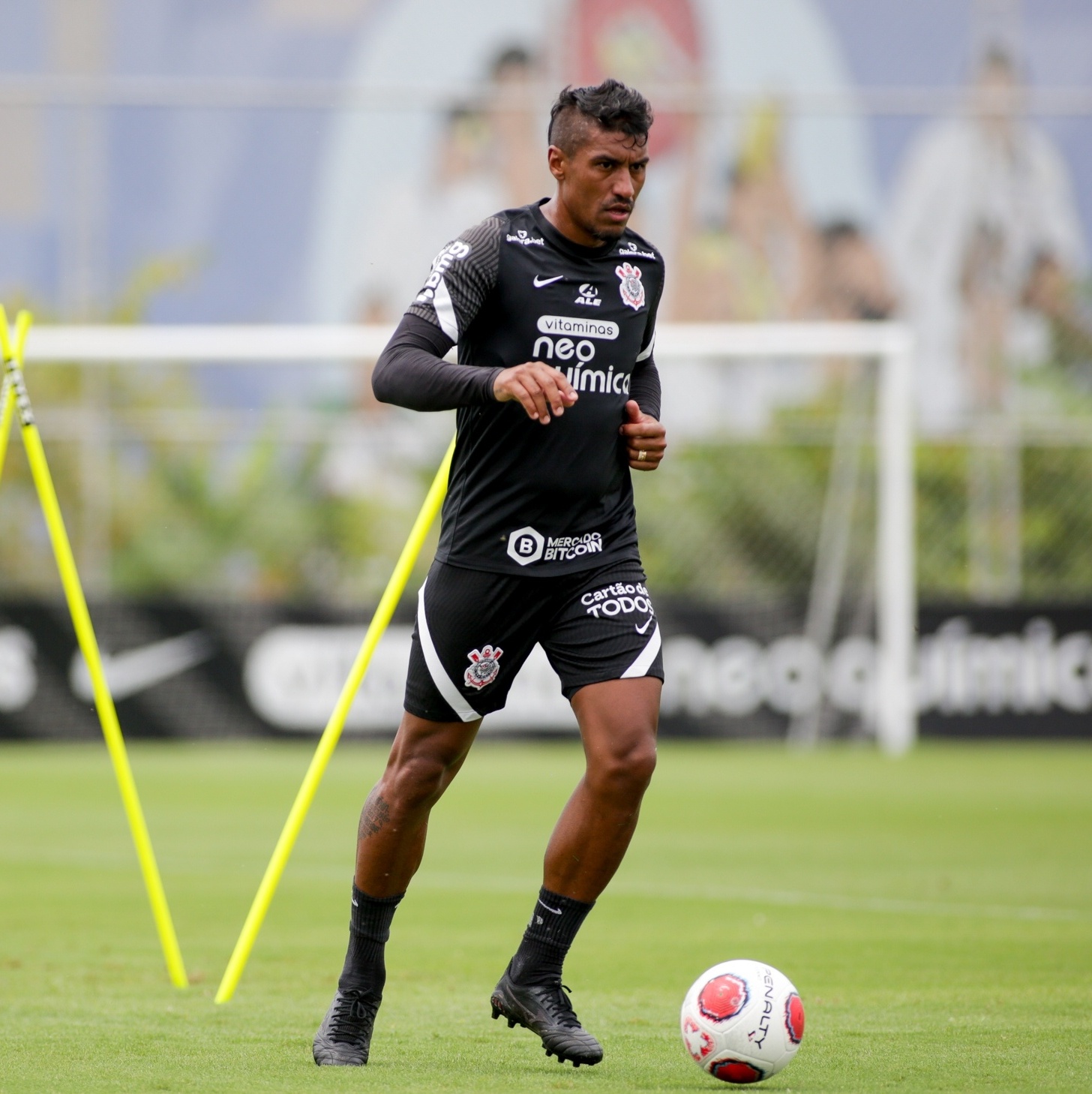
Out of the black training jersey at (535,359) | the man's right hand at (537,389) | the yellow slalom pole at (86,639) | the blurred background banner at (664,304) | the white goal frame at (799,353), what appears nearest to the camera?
the man's right hand at (537,389)

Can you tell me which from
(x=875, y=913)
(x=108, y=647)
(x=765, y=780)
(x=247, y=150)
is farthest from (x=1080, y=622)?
(x=247, y=150)

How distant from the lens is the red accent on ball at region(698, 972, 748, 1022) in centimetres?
430

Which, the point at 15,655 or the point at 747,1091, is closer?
the point at 747,1091

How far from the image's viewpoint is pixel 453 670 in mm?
4695

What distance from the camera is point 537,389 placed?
4.24m

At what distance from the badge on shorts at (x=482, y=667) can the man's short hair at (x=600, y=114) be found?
1.25 m

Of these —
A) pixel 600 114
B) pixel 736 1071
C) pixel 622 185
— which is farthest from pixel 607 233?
pixel 736 1071

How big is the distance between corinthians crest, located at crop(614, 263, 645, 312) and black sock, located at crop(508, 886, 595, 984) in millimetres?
1492

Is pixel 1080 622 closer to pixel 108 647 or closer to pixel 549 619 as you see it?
pixel 108 647

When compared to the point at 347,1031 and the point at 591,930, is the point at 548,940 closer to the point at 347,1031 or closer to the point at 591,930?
the point at 347,1031

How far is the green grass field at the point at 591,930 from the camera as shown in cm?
454

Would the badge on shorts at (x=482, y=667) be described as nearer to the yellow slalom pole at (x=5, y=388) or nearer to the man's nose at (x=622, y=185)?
the man's nose at (x=622, y=185)

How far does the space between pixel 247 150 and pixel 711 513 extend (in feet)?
40.5

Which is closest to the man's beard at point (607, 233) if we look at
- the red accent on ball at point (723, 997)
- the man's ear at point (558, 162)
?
the man's ear at point (558, 162)
